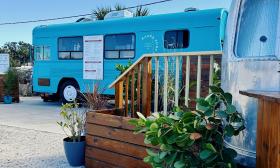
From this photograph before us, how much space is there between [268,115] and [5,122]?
7073 mm

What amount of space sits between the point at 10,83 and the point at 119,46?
535 centimetres

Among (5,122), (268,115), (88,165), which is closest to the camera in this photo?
(268,115)

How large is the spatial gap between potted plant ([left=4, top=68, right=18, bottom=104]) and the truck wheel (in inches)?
101

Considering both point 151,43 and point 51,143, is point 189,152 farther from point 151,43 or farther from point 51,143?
point 151,43

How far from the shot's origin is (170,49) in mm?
8664

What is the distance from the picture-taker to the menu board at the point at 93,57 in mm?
10023

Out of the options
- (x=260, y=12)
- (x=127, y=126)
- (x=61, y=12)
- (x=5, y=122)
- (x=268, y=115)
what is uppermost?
(x=61, y=12)

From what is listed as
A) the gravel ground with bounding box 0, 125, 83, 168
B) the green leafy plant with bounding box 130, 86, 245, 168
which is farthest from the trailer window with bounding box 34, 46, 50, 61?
the green leafy plant with bounding box 130, 86, 245, 168

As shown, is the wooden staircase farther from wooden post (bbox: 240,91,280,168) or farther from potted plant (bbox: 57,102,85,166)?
wooden post (bbox: 240,91,280,168)

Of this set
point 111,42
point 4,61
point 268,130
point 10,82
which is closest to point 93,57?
point 111,42

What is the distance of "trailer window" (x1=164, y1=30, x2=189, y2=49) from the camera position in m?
8.45

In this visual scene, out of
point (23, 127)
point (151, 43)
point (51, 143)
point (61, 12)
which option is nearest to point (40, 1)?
point (61, 12)

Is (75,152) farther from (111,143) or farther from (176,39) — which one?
(176,39)

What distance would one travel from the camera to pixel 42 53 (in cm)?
1147
